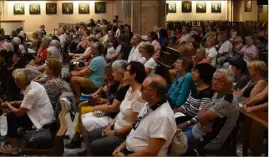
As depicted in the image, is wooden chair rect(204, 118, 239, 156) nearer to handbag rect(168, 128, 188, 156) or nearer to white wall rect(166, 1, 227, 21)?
handbag rect(168, 128, 188, 156)

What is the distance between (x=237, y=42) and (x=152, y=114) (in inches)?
424

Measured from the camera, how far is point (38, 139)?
237 inches

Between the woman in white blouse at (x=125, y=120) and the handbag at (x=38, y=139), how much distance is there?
1.47 ft

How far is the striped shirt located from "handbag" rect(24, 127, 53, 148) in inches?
62.6

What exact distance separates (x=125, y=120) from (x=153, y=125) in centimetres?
135

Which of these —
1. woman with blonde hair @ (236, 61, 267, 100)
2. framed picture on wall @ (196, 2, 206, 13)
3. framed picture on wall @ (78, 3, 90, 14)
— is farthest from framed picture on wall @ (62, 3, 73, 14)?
woman with blonde hair @ (236, 61, 267, 100)

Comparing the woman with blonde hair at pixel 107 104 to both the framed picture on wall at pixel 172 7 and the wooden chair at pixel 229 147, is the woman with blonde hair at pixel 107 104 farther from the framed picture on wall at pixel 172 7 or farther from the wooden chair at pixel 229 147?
the framed picture on wall at pixel 172 7

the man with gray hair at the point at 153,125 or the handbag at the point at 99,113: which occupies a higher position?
the man with gray hair at the point at 153,125

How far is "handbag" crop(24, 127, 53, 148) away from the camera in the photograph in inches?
237

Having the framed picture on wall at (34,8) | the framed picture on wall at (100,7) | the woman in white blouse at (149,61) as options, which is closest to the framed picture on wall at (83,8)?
the framed picture on wall at (100,7)

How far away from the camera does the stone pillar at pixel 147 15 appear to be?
73.5ft

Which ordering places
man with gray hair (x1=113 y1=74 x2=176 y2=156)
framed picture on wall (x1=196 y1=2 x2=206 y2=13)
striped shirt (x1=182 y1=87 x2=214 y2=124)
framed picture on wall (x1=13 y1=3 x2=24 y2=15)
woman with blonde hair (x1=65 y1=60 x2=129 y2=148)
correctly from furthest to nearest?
framed picture on wall (x1=196 y1=2 x2=206 y2=13) < framed picture on wall (x1=13 y1=3 x2=24 y2=15) < woman with blonde hair (x1=65 y1=60 x2=129 y2=148) < striped shirt (x1=182 y1=87 x2=214 y2=124) < man with gray hair (x1=113 y1=74 x2=176 y2=156)

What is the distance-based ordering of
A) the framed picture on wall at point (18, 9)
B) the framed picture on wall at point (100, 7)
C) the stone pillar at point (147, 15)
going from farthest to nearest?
1. the framed picture on wall at point (100, 7)
2. the framed picture on wall at point (18, 9)
3. the stone pillar at point (147, 15)

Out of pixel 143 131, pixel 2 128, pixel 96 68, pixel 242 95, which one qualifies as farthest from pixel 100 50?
pixel 143 131
